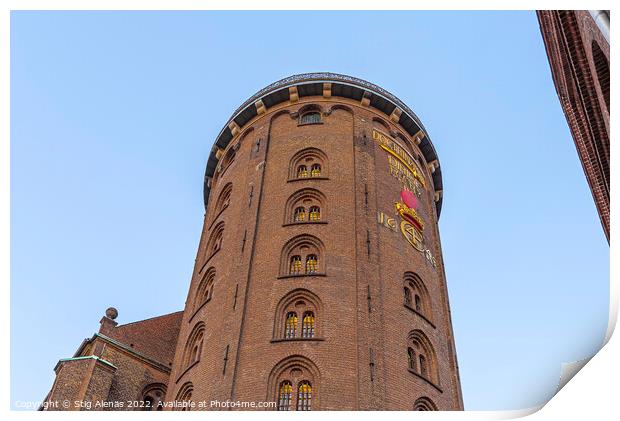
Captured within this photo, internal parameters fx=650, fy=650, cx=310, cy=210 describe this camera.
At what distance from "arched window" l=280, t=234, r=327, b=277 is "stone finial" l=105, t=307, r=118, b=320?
1078cm

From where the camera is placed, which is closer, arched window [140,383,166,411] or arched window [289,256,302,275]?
arched window [289,256,302,275]

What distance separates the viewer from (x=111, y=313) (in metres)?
32.2

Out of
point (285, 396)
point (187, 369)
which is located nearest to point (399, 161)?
point (187, 369)

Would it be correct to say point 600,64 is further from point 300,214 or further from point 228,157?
point 228,157

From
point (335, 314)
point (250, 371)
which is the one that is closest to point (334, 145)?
point (335, 314)

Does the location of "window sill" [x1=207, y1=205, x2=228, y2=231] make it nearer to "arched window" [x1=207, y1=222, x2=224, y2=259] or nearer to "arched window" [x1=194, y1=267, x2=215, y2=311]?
"arched window" [x1=207, y1=222, x2=224, y2=259]

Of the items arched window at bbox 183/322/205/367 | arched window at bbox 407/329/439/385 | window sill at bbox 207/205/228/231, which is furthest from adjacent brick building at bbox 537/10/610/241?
window sill at bbox 207/205/228/231

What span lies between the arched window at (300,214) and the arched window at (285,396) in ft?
27.2

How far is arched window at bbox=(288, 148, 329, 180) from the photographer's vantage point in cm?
3092

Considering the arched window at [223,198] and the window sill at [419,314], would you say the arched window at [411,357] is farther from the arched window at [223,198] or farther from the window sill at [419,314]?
the arched window at [223,198]

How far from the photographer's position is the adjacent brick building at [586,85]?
49.3 ft

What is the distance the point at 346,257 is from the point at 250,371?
6333 mm
